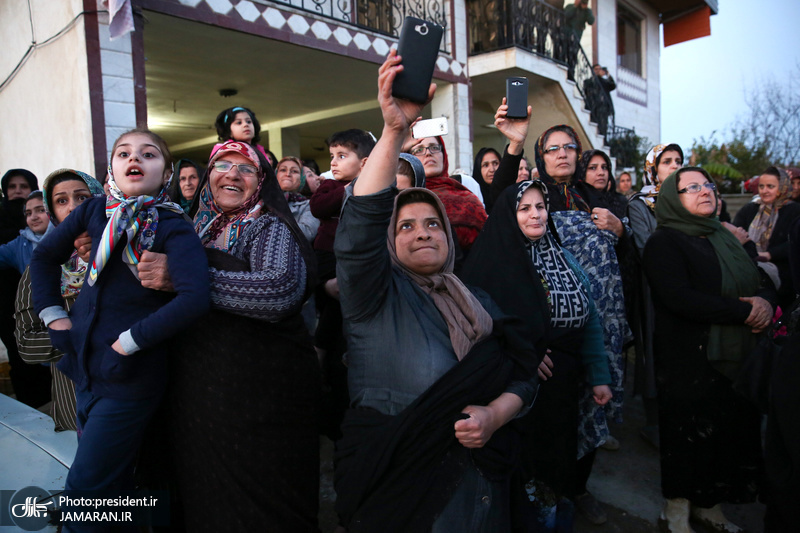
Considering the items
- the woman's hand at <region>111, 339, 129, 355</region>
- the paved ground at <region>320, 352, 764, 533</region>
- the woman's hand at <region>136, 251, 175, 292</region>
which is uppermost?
the woman's hand at <region>136, 251, 175, 292</region>

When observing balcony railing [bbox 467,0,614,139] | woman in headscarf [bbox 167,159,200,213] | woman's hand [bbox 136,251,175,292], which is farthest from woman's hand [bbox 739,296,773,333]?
balcony railing [bbox 467,0,614,139]

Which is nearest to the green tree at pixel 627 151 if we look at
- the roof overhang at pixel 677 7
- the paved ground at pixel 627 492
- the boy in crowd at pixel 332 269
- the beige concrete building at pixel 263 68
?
the beige concrete building at pixel 263 68

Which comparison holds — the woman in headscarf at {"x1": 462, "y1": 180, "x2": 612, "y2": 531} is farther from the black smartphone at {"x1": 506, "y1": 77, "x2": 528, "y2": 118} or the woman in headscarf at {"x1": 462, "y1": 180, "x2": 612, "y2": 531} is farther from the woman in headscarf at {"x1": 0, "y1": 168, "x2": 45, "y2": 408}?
the woman in headscarf at {"x1": 0, "y1": 168, "x2": 45, "y2": 408}

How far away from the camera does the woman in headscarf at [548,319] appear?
6.87ft

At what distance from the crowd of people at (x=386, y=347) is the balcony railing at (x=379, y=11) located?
15.9ft

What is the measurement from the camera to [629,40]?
14.0 m

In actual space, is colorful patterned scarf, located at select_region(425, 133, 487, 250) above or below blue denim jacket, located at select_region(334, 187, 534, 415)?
above

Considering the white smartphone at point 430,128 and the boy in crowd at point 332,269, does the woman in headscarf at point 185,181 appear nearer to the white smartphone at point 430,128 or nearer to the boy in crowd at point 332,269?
the boy in crowd at point 332,269

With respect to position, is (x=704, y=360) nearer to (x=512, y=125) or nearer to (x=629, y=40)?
(x=512, y=125)

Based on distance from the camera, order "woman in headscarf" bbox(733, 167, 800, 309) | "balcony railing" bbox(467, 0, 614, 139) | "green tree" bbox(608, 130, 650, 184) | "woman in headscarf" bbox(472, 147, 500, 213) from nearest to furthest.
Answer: "woman in headscarf" bbox(733, 167, 800, 309)
"woman in headscarf" bbox(472, 147, 500, 213)
"balcony railing" bbox(467, 0, 614, 139)
"green tree" bbox(608, 130, 650, 184)

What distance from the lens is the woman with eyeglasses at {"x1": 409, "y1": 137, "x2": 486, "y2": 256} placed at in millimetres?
2631

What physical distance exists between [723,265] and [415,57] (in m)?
2.07

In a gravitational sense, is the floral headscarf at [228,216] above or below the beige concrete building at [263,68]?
below

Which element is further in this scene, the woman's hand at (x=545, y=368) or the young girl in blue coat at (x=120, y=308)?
the woman's hand at (x=545, y=368)
